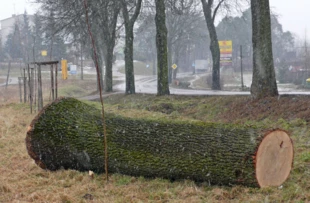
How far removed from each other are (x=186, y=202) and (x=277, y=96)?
808cm

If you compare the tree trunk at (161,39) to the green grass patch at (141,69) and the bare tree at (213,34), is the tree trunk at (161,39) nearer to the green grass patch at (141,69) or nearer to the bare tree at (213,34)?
the bare tree at (213,34)

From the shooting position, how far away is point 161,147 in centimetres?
593

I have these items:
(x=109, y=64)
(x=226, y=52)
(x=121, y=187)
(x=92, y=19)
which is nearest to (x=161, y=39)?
(x=92, y=19)

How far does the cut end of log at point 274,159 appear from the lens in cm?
537

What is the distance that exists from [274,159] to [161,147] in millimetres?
1477

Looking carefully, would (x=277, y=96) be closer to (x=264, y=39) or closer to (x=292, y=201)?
(x=264, y=39)

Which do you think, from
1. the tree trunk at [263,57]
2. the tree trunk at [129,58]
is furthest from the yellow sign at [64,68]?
the tree trunk at [263,57]

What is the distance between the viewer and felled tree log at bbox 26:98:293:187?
5418mm

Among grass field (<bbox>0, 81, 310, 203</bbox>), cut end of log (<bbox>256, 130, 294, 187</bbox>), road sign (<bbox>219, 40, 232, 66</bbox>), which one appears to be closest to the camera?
grass field (<bbox>0, 81, 310, 203</bbox>)

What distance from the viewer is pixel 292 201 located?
4832 millimetres

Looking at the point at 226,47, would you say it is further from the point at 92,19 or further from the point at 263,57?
the point at 263,57

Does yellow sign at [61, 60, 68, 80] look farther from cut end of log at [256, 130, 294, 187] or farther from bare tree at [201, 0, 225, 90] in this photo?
cut end of log at [256, 130, 294, 187]

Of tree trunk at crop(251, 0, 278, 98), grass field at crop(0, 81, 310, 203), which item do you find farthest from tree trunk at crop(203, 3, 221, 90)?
grass field at crop(0, 81, 310, 203)

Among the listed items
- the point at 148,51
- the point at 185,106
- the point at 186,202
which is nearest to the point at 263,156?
the point at 186,202
